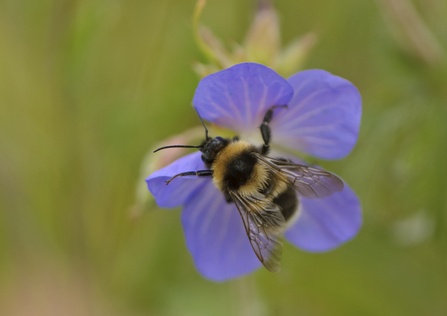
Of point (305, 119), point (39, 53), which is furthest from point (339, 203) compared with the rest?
point (39, 53)

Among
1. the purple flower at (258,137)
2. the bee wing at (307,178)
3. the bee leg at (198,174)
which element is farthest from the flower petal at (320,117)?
the bee leg at (198,174)

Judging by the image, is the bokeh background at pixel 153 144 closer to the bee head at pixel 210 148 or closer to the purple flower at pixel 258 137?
the purple flower at pixel 258 137

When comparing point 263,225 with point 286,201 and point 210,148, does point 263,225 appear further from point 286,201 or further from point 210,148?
point 210,148

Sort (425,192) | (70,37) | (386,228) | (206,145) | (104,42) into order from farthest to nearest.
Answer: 1. (386,228)
2. (104,42)
3. (425,192)
4. (70,37)
5. (206,145)

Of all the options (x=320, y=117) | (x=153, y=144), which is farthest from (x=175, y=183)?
(x=153, y=144)

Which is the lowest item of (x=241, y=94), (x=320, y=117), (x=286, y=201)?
(x=286, y=201)

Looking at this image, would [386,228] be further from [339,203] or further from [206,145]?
[206,145]
